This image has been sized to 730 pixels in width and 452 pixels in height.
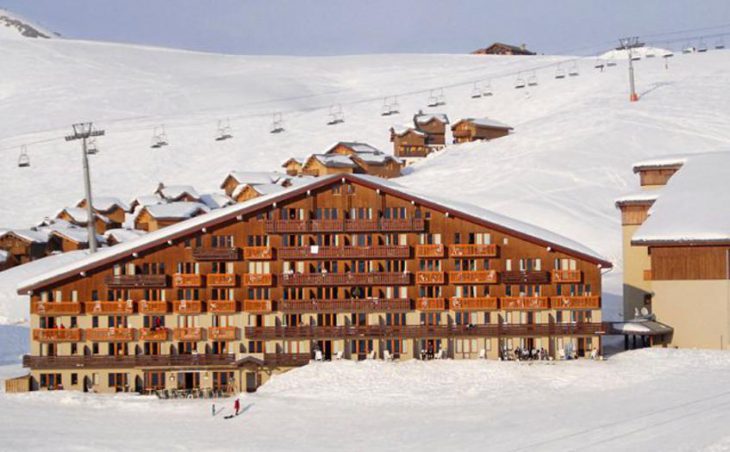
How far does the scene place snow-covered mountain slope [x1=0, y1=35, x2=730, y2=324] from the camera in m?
112

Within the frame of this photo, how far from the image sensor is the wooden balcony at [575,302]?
6216 centimetres

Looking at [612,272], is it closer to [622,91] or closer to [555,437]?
[555,437]

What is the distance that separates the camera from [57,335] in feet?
197

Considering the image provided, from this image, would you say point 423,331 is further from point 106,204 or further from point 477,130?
point 477,130

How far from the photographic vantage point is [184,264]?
61.9 m

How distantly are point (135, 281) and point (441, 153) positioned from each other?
77.2 meters

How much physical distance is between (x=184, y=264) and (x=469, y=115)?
101863 mm

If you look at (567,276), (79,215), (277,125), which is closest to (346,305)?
(567,276)

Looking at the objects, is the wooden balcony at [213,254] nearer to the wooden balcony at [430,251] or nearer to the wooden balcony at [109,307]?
the wooden balcony at [109,307]

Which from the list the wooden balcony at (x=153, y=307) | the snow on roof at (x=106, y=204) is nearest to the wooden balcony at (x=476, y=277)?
the wooden balcony at (x=153, y=307)

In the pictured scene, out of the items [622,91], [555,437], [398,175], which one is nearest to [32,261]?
[398,175]

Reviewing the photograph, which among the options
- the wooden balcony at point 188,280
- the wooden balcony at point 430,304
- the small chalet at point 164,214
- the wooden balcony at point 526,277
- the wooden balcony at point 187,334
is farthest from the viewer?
the small chalet at point 164,214

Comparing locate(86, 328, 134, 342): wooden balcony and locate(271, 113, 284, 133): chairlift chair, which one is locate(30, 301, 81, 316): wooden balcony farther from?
locate(271, 113, 284, 133): chairlift chair

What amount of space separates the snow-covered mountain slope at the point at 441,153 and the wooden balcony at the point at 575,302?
84.7 ft
